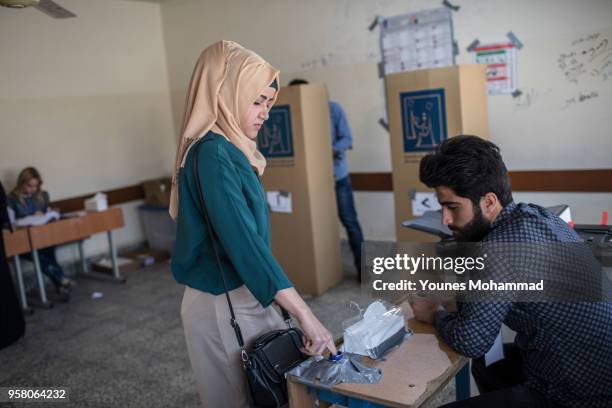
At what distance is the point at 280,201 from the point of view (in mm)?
4223

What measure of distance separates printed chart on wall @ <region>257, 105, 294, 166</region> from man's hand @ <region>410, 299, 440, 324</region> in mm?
2483

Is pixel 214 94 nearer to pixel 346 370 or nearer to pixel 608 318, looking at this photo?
pixel 346 370

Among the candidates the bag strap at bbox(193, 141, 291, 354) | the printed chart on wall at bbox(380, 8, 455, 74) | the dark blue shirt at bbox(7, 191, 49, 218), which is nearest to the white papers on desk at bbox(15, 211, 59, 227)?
the dark blue shirt at bbox(7, 191, 49, 218)

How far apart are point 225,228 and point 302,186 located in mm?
2615

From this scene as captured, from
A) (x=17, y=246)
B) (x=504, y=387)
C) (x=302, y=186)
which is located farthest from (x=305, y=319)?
(x=17, y=246)

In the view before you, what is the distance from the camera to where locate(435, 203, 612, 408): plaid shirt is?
4.59 ft

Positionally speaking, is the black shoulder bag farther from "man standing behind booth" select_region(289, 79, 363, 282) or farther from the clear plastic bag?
"man standing behind booth" select_region(289, 79, 363, 282)

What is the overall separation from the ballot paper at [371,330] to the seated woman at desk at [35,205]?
389 centimetres

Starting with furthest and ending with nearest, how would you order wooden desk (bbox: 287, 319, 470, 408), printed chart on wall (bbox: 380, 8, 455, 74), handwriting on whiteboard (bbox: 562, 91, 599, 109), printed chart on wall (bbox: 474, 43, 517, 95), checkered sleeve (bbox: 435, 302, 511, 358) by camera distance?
printed chart on wall (bbox: 380, 8, 455, 74)
printed chart on wall (bbox: 474, 43, 517, 95)
handwriting on whiteboard (bbox: 562, 91, 599, 109)
checkered sleeve (bbox: 435, 302, 511, 358)
wooden desk (bbox: 287, 319, 470, 408)

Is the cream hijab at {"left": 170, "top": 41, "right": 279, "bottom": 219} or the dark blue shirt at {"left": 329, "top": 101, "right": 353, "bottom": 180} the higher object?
the cream hijab at {"left": 170, "top": 41, "right": 279, "bottom": 219}

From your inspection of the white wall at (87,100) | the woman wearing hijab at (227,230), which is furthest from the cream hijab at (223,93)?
the white wall at (87,100)

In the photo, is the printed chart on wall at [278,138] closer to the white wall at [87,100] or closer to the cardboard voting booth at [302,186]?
the cardboard voting booth at [302,186]

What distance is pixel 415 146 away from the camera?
3.68m

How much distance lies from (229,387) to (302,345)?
0.25 meters
